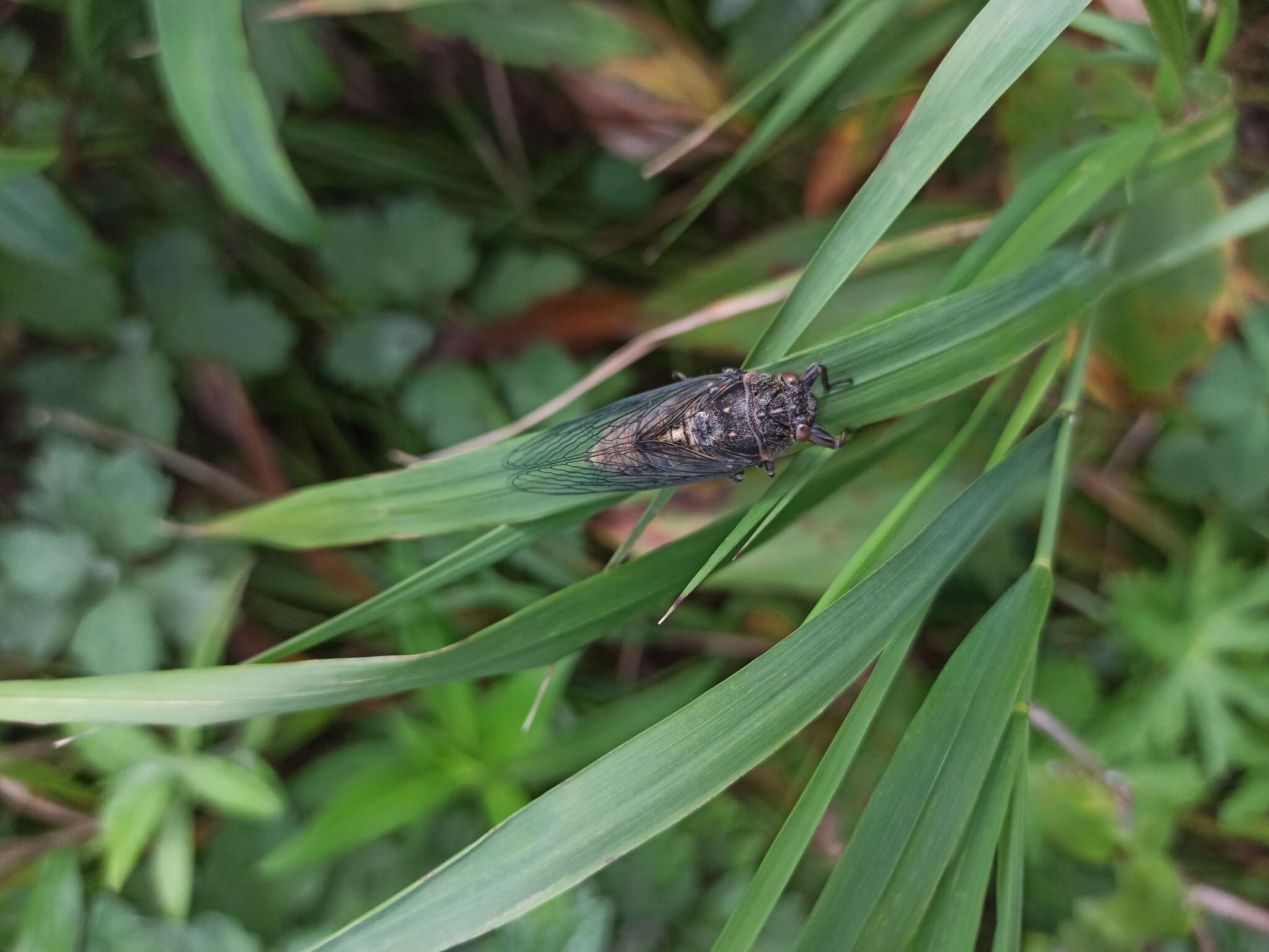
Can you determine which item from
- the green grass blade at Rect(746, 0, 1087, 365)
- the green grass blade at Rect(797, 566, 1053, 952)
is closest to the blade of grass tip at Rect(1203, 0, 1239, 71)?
the green grass blade at Rect(746, 0, 1087, 365)

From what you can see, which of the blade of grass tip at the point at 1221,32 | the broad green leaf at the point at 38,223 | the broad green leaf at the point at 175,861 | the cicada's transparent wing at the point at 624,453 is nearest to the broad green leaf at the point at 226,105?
the broad green leaf at the point at 38,223

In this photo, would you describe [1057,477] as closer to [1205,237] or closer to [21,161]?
[1205,237]

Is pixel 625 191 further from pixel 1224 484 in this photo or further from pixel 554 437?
pixel 1224 484

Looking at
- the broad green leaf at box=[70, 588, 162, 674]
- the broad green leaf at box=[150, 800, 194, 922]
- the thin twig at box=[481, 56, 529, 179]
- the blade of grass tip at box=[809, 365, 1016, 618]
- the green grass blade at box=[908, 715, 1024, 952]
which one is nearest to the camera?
the green grass blade at box=[908, 715, 1024, 952]

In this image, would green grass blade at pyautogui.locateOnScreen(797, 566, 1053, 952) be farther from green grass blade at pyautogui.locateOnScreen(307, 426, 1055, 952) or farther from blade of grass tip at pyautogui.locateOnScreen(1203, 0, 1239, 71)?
blade of grass tip at pyautogui.locateOnScreen(1203, 0, 1239, 71)

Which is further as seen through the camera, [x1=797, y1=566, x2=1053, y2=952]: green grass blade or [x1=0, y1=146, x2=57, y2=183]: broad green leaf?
[x1=0, y1=146, x2=57, y2=183]: broad green leaf

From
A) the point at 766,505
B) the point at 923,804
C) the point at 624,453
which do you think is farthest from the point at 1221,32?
the point at 923,804

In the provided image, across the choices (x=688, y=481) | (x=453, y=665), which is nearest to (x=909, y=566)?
(x=688, y=481)

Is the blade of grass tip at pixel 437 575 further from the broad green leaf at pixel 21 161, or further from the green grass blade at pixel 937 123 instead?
the broad green leaf at pixel 21 161
